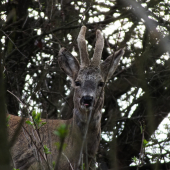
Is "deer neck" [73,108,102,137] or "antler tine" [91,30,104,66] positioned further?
"antler tine" [91,30,104,66]

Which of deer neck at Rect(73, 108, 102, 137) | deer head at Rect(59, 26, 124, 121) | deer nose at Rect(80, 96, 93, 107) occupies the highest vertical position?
deer head at Rect(59, 26, 124, 121)

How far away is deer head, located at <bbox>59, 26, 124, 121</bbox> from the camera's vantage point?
5754 millimetres

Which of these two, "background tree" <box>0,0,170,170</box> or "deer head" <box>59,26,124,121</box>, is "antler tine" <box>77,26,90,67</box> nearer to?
"deer head" <box>59,26,124,121</box>

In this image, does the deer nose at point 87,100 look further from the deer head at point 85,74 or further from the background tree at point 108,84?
the background tree at point 108,84

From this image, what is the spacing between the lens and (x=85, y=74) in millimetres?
6309

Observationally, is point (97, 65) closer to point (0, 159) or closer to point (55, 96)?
point (55, 96)

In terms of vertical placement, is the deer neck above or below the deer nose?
below

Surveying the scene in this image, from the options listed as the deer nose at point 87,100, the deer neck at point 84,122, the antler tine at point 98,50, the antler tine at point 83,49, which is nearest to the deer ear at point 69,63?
the antler tine at point 83,49

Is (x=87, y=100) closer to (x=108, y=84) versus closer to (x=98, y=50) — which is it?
(x=98, y=50)

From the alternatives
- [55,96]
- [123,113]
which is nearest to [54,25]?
[55,96]

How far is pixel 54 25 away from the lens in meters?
8.20

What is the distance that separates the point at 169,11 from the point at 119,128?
332cm

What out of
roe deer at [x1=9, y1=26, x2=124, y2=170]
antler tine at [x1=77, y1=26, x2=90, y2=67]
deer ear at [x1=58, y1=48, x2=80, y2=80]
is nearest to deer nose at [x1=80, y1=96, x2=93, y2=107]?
roe deer at [x1=9, y1=26, x2=124, y2=170]

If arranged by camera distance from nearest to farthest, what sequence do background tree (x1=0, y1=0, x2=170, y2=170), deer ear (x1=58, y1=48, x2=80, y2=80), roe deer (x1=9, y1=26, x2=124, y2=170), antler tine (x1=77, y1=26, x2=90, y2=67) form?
roe deer (x1=9, y1=26, x2=124, y2=170)
antler tine (x1=77, y1=26, x2=90, y2=67)
deer ear (x1=58, y1=48, x2=80, y2=80)
background tree (x1=0, y1=0, x2=170, y2=170)
